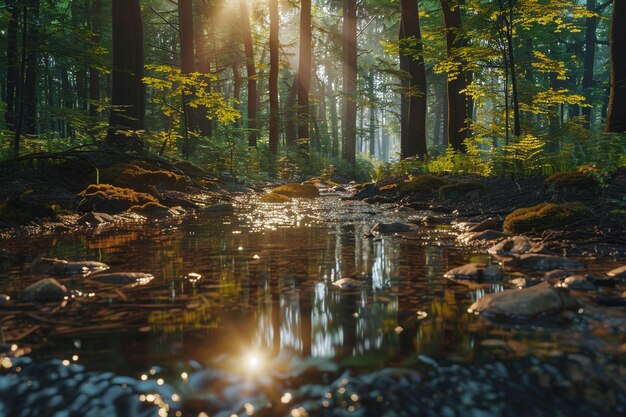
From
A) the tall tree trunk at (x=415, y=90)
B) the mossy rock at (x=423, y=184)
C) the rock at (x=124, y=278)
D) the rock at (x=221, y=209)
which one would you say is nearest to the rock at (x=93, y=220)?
the rock at (x=221, y=209)

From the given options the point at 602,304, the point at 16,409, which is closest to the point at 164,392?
the point at 16,409

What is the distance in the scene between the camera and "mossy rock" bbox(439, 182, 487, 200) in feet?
33.1

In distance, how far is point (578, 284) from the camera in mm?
3561

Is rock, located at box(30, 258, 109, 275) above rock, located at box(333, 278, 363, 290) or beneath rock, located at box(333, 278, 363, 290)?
above

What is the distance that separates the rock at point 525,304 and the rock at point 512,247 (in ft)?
6.54

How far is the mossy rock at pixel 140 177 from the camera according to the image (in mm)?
10383

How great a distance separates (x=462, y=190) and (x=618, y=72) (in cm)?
475

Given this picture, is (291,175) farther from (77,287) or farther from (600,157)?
(77,287)

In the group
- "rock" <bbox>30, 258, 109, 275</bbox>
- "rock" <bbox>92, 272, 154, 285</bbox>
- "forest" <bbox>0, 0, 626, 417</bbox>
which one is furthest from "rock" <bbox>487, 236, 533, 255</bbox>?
"rock" <bbox>30, 258, 109, 275</bbox>

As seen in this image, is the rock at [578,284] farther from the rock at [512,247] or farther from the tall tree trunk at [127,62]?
the tall tree trunk at [127,62]

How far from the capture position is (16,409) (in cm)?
188

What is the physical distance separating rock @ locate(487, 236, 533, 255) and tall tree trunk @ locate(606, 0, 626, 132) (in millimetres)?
7624

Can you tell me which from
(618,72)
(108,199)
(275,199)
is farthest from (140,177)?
(618,72)

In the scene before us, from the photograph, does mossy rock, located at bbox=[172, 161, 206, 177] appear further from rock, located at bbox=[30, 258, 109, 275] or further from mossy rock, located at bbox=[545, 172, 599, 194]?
rock, located at bbox=[30, 258, 109, 275]
